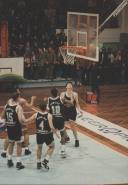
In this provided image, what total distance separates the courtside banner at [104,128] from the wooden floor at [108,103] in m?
0.26

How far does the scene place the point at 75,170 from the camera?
12.4 meters

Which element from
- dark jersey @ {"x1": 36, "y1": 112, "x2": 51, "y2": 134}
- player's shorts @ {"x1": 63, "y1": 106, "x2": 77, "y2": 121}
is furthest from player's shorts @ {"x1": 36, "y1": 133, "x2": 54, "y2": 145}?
player's shorts @ {"x1": 63, "y1": 106, "x2": 77, "y2": 121}

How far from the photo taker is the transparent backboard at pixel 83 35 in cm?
2058

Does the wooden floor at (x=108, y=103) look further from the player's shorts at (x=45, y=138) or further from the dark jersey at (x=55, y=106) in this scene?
the player's shorts at (x=45, y=138)

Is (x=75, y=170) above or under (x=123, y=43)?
under

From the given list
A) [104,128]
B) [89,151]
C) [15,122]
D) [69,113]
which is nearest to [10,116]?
[15,122]

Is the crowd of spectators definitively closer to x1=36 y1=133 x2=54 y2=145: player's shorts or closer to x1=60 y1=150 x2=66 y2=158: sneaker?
x1=60 y1=150 x2=66 y2=158: sneaker

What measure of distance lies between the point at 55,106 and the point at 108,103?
712 centimetres

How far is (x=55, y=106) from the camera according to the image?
43.9 ft

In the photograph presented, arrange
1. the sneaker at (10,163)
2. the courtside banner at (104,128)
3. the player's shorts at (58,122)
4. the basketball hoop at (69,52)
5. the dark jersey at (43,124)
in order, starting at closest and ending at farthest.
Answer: the dark jersey at (43,124), the sneaker at (10,163), the player's shorts at (58,122), the courtside banner at (104,128), the basketball hoop at (69,52)

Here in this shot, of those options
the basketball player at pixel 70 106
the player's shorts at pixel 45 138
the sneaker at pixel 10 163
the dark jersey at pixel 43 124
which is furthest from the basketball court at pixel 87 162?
the dark jersey at pixel 43 124

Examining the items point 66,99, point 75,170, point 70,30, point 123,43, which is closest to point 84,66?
point 70,30

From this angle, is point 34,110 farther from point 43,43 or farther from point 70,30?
point 43,43

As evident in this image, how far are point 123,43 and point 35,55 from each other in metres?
5.62
